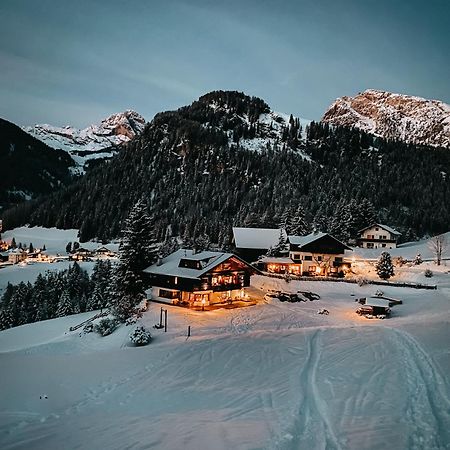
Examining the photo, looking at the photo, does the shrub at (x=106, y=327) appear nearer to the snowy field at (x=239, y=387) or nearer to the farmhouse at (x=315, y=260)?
the snowy field at (x=239, y=387)

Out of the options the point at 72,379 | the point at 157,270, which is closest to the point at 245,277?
the point at 157,270

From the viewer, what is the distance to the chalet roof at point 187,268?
41250mm

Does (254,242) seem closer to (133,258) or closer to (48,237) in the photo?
(133,258)

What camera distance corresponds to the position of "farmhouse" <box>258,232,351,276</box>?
6016cm

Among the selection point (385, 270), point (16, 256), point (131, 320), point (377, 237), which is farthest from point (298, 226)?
point (16, 256)

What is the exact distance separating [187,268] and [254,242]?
103ft

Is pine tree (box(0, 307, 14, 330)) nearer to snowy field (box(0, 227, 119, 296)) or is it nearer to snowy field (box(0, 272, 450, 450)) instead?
snowy field (box(0, 227, 119, 296))

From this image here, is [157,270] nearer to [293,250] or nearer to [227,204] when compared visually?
[293,250]

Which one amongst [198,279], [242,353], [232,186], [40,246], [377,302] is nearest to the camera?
[242,353]

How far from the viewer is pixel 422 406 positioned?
13.6 meters

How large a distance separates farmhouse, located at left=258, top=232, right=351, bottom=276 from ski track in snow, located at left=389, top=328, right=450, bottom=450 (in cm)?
3830

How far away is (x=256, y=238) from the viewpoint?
7344 cm

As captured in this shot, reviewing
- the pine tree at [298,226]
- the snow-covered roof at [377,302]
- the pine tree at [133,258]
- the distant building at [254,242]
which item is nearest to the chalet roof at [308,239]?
the distant building at [254,242]

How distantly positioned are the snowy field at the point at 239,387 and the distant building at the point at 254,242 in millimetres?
36048
